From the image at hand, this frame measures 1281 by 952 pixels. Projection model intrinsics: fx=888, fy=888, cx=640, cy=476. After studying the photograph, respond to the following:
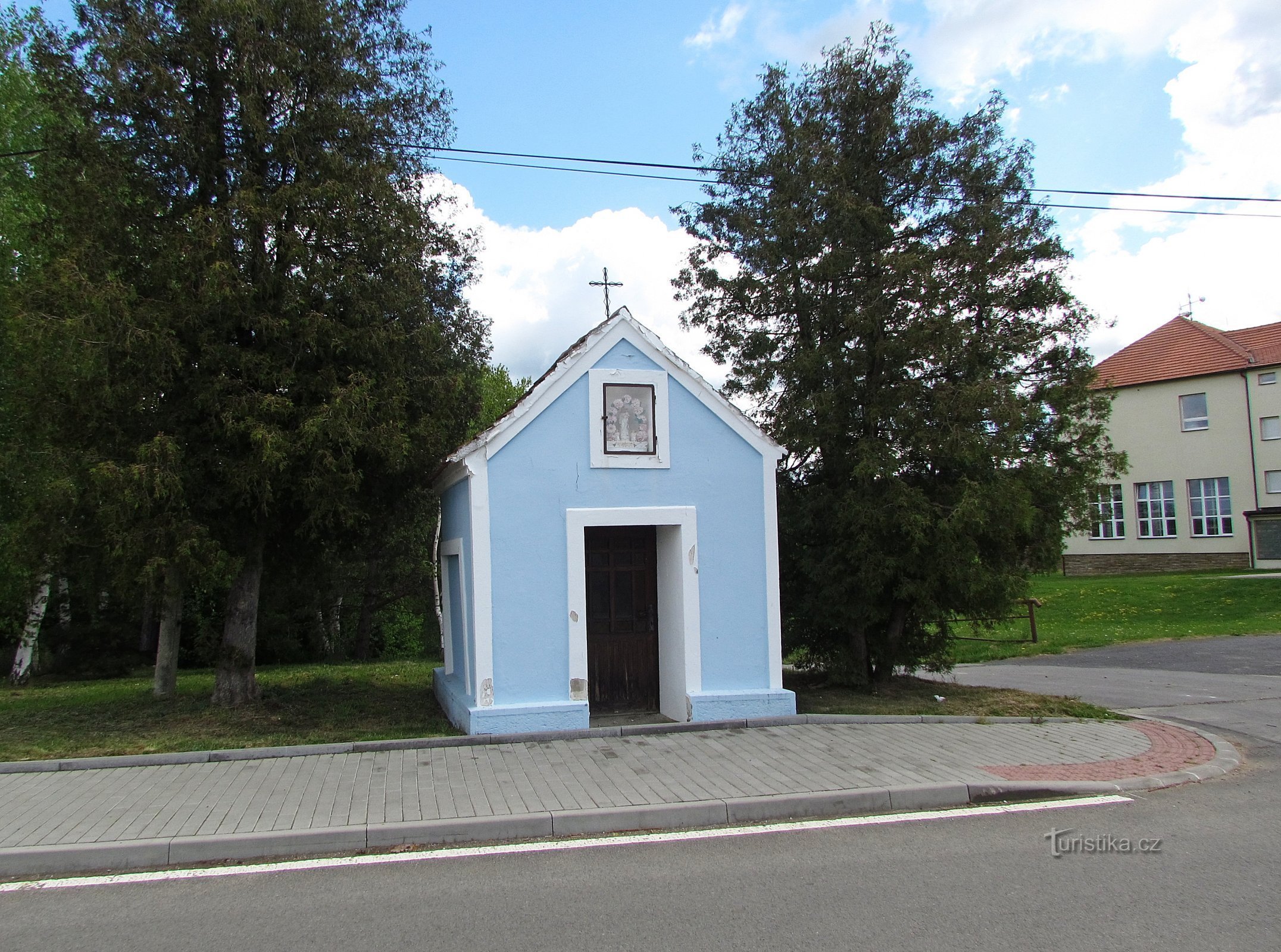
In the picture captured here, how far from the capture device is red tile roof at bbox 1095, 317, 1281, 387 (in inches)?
1400

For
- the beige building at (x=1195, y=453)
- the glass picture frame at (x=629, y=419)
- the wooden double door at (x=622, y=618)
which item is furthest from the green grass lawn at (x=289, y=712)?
the beige building at (x=1195, y=453)

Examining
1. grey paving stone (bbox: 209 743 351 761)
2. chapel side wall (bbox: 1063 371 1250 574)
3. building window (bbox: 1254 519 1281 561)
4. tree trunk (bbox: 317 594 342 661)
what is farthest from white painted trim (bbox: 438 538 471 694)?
building window (bbox: 1254 519 1281 561)

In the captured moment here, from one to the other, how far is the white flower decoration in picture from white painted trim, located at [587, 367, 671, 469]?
5 centimetres

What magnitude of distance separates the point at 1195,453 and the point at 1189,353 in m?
4.45

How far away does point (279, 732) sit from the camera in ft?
30.0

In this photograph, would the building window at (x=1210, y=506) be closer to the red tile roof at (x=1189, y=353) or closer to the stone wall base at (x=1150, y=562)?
the stone wall base at (x=1150, y=562)

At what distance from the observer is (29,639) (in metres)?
18.6

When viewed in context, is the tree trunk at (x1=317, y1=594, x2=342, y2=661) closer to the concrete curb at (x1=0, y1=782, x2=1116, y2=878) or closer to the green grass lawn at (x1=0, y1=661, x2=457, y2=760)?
the green grass lawn at (x1=0, y1=661, x2=457, y2=760)

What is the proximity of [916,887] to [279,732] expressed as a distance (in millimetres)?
6657

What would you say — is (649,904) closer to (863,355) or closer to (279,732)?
(279,732)

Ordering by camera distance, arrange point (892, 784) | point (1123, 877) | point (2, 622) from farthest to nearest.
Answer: point (2, 622), point (892, 784), point (1123, 877)

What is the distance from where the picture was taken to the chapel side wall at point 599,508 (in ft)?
29.6

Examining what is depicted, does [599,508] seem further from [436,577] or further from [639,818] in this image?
[436,577]

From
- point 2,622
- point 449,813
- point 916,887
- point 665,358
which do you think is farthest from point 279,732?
point 2,622
